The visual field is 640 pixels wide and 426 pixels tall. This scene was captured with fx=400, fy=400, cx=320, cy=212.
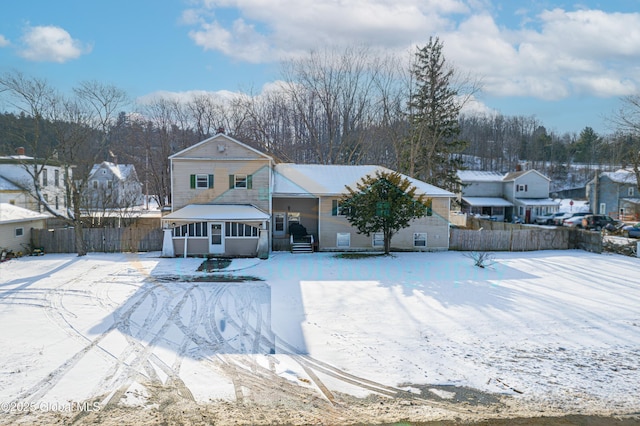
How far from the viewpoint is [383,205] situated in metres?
21.8

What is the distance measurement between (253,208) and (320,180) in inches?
196

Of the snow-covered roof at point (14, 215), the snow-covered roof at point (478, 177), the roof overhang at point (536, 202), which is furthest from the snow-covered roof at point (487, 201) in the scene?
the snow-covered roof at point (14, 215)

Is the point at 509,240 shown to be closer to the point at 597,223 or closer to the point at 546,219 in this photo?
the point at 597,223

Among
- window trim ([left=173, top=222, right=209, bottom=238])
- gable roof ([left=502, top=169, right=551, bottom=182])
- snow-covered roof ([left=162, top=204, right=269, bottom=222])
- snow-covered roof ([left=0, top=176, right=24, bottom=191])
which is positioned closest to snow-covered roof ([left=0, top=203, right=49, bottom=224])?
snow-covered roof ([left=162, top=204, right=269, bottom=222])

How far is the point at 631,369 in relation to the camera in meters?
9.26

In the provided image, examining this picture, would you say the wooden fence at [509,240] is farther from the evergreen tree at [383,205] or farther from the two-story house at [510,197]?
the two-story house at [510,197]

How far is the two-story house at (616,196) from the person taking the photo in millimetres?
41500

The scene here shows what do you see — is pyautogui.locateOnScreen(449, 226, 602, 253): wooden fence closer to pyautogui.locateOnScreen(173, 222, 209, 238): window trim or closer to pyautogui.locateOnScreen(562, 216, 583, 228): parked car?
pyautogui.locateOnScreen(562, 216, 583, 228): parked car

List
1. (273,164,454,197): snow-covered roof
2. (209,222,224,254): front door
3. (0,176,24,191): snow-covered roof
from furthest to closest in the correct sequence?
(0,176,24,191): snow-covered roof → (273,164,454,197): snow-covered roof → (209,222,224,254): front door

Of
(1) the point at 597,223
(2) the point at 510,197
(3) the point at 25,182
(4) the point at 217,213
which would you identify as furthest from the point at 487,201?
(3) the point at 25,182

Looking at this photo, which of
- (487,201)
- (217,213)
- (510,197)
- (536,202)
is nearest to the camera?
(217,213)

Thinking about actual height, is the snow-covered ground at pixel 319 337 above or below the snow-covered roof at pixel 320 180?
below

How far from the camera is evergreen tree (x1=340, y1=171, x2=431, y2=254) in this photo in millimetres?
21719

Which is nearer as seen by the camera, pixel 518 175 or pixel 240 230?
pixel 240 230
